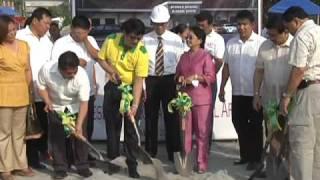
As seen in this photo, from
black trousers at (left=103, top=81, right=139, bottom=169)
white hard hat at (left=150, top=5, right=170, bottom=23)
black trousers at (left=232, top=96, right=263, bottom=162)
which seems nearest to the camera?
black trousers at (left=103, top=81, right=139, bottom=169)

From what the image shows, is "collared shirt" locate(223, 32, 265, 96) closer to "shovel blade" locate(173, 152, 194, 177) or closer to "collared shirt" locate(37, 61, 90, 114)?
"shovel blade" locate(173, 152, 194, 177)

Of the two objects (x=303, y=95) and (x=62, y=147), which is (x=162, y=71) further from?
(x=303, y=95)

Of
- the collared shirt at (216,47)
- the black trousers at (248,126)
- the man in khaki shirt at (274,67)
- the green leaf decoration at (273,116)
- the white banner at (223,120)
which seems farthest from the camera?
the white banner at (223,120)

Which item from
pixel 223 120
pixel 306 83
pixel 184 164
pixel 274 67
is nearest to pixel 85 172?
pixel 184 164

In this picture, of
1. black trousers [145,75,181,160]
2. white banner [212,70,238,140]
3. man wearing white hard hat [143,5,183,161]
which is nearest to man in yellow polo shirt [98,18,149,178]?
man wearing white hard hat [143,5,183,161]

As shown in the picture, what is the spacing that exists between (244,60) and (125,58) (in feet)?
4.76

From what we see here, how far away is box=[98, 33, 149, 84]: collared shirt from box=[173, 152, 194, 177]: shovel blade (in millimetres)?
995

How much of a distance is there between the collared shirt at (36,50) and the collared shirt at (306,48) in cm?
295

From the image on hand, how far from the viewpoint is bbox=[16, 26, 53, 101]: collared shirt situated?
23.9ft

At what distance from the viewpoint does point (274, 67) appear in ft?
21.7

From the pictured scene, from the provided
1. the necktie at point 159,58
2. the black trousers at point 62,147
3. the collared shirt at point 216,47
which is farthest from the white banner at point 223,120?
the black trousers at point 62,147

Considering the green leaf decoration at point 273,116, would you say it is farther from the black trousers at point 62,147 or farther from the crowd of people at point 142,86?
the black trousers at point 62,147

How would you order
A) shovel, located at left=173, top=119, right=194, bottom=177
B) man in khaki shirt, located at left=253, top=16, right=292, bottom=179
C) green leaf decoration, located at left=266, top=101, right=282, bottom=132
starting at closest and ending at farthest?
green leaf decoration, located at left=266, top=101, right=282, bottom=132 → man in khaki shirt, located at left=253, top=16, right=292, bottom=179 → shovel, located at left=173, top=119, right=194, bottom=177

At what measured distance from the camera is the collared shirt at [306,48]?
5.72 m
